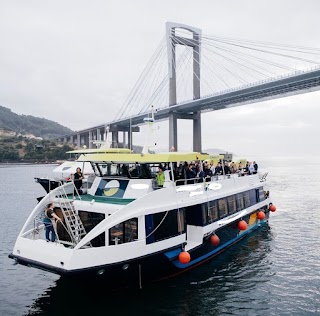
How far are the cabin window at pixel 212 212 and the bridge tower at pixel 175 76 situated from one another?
140 ft

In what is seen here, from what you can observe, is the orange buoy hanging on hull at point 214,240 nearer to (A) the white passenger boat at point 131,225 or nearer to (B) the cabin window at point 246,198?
(A) the white passenger boat at point 131,225

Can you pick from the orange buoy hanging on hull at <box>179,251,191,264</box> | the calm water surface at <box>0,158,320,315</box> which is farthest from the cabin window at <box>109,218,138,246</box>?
the orange buoy hanging on hull at <box>179,251,191,264</box>

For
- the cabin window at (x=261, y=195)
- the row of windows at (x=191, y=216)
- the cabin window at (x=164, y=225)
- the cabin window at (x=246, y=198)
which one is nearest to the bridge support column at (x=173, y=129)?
the cabin window at (x=261, y=195)

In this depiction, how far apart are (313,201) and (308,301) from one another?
22.6 metres

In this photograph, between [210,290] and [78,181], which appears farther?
[78,181]

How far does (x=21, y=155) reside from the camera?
135 meters

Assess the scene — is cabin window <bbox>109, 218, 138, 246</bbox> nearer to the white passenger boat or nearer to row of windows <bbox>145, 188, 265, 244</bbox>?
the white passenger boat

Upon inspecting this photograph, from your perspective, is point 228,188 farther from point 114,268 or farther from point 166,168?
point 114,268

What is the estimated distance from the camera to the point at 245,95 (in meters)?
49.5

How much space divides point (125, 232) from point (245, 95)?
4243 centimetres

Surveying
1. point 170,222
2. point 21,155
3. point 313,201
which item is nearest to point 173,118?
point 313,201

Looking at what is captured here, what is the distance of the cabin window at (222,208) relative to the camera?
1452cm

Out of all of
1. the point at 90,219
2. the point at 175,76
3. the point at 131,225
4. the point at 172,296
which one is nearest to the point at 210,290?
the point at 172,296

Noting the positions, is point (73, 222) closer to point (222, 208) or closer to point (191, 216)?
point (191, 216)
